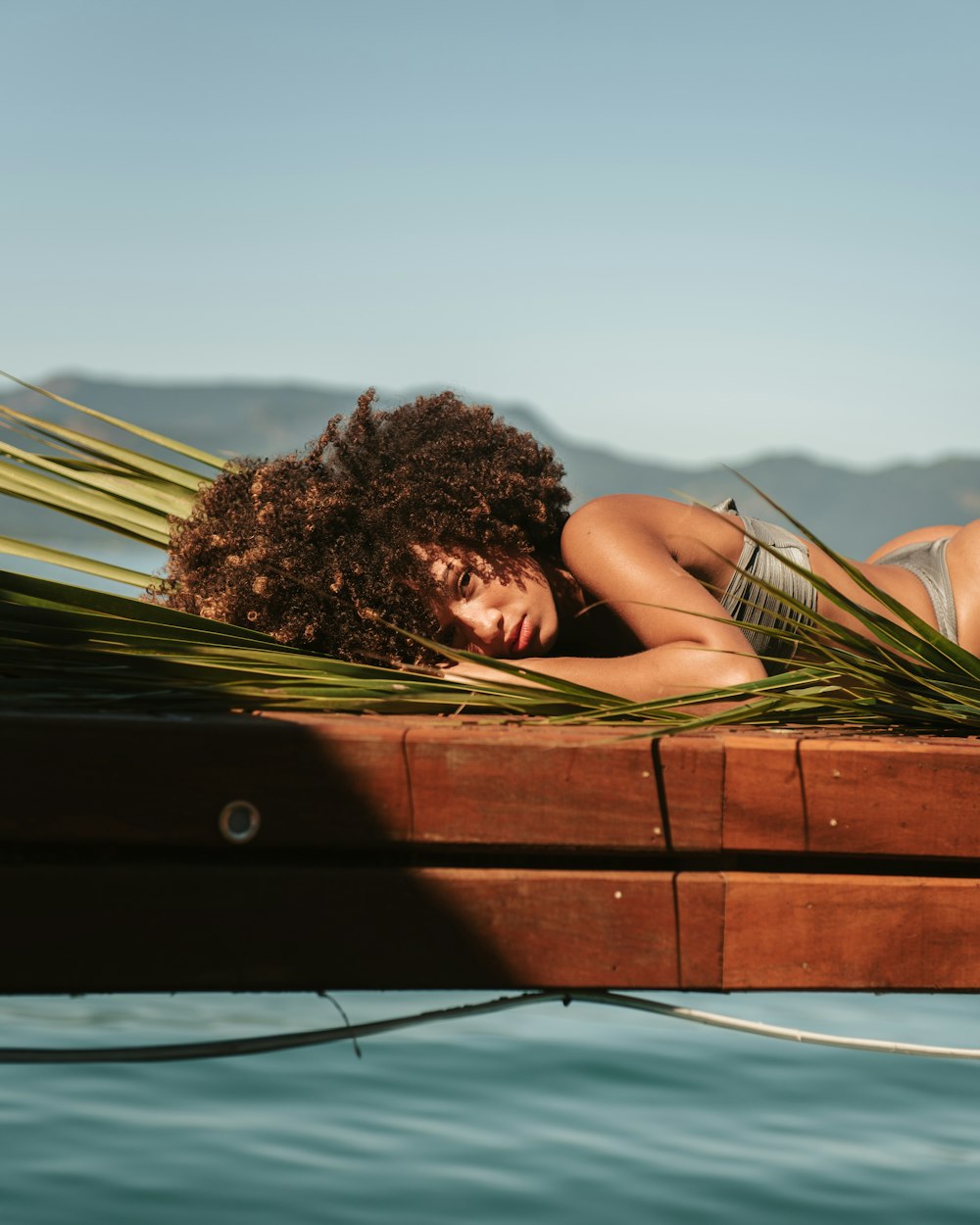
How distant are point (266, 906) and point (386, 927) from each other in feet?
0.51

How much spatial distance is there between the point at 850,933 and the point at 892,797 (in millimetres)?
190

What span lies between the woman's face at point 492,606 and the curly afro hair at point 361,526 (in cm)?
3

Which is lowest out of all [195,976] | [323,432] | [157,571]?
[195,976]

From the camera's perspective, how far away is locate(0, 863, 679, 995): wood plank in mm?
1653

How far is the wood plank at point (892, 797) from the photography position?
5.63ft

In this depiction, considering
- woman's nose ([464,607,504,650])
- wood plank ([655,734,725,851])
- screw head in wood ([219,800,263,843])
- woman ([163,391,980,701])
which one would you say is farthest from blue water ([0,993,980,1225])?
screw head in wood ([219,800,263,843])

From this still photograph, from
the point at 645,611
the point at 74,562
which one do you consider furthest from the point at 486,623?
the point at 74,562

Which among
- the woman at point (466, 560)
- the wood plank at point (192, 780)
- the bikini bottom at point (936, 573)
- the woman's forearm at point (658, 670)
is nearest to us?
the wood plank at point (192, 780)

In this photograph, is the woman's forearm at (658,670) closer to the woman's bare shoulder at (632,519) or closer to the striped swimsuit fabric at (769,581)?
the woman's bare shoulder at (632,519)

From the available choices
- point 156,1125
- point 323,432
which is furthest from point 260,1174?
point 323,432

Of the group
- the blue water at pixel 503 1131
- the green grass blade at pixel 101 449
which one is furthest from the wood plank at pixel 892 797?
the green grass blade at pixel 101 449

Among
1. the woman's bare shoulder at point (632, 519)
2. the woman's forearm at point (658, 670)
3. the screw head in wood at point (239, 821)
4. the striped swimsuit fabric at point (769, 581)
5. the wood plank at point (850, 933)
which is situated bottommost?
the wood plank at point (850, 933)

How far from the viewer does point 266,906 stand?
65.7 inches

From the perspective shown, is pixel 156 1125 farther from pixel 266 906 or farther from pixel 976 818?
pixel 976 818
